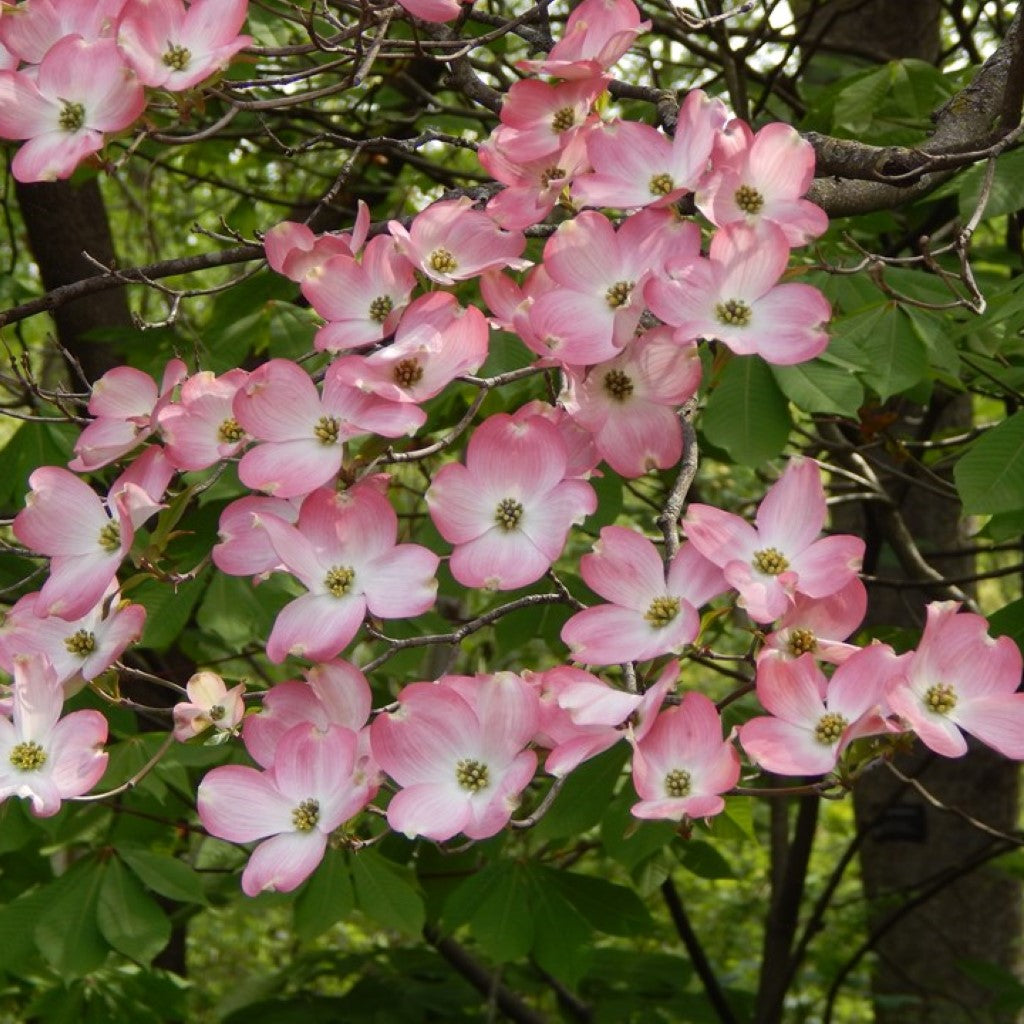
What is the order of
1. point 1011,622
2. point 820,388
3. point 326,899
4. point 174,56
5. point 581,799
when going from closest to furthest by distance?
point 174,56, point 820,388, point 1011,622, point 581,799, point 326,899

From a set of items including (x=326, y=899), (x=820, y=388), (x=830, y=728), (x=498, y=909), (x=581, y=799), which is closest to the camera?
(x=830, y=728)

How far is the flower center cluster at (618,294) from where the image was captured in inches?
36.1

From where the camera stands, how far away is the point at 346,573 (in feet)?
2.96

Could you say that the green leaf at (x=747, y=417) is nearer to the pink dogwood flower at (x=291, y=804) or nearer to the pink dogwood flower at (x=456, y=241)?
the pink dogwood flower at (x=456, y=241)

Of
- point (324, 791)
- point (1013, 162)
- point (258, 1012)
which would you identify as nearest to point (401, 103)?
point (1013, 162)

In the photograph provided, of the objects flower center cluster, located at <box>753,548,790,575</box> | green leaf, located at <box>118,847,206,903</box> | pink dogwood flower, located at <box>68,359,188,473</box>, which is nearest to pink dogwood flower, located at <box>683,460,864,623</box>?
flower center cluster, located at <box>753,548,790,575</box>

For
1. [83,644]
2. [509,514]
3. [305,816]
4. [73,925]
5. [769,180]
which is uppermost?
[769,180]

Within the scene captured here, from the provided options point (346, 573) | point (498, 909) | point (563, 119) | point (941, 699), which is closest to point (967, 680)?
point (941, 699)

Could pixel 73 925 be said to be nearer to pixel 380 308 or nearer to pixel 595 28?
pixel 380 308

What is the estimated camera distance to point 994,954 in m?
2.96

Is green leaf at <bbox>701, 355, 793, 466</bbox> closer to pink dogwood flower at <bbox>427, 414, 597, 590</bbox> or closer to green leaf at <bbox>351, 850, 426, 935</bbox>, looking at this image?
pink dogwood flower at <bbox>427, 414, 597, 590</bbox>

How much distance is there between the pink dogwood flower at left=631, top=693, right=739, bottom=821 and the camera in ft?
2.57

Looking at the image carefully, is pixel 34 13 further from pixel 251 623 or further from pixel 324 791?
pixel 251 623

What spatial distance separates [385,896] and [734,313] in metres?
1.10
